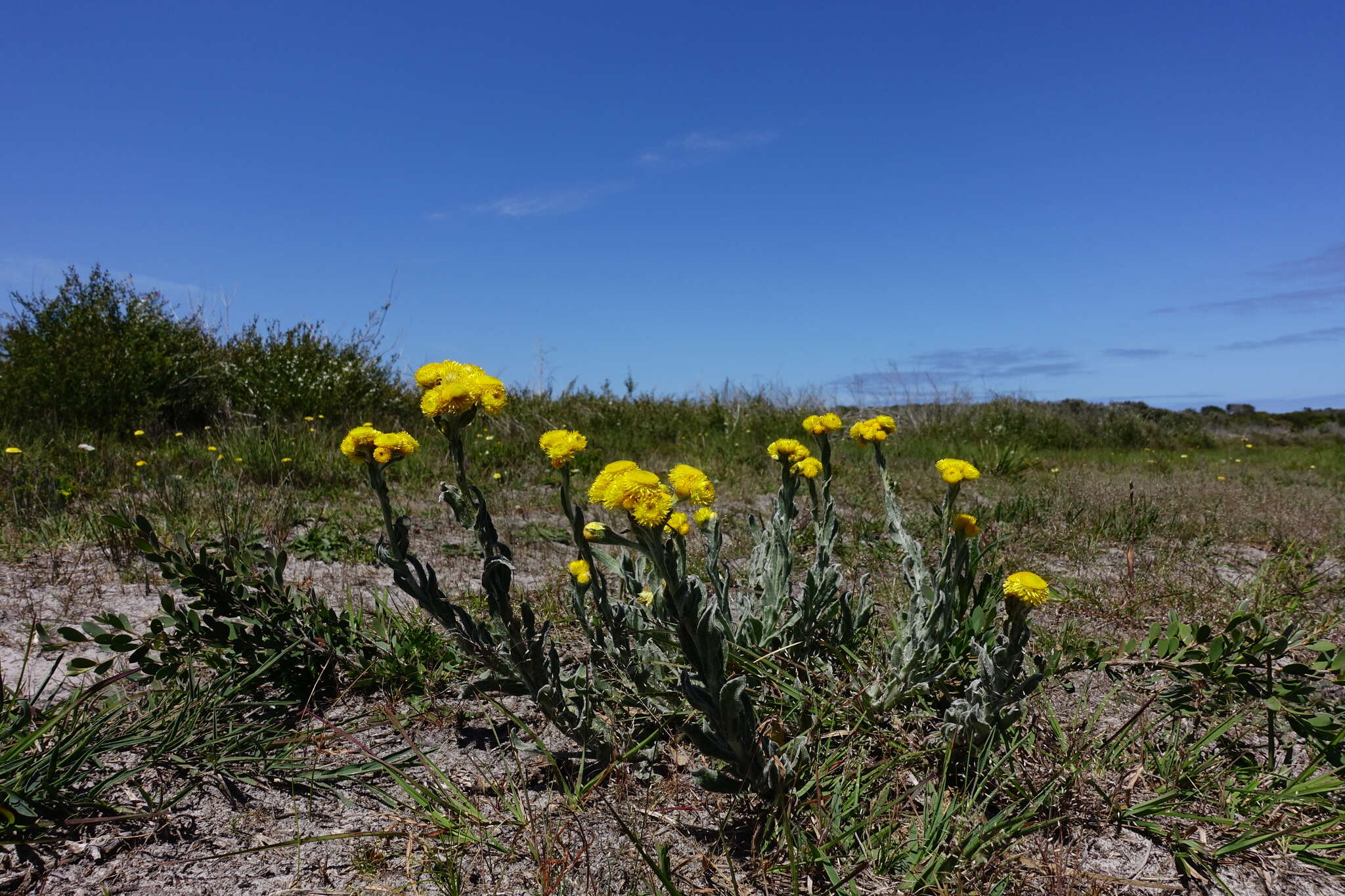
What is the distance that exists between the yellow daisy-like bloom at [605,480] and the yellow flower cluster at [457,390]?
294 millimetres

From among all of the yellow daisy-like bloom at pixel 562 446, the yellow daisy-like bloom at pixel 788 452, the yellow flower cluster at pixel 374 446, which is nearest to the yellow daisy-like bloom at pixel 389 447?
the yellow flower cluster at pixel 374 446

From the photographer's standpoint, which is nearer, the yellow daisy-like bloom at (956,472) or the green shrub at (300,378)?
the yellow daisy-like bloom at (956,472)

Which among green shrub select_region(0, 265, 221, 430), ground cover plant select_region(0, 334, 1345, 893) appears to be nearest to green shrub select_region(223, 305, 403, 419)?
green shrub select_region(0, 265, 221, 430)

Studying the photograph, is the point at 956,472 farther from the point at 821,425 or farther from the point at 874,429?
the point at 821,425

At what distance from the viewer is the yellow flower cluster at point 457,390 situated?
1.52 metres

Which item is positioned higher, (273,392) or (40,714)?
(273,392)

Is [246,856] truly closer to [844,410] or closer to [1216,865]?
[1216,865]

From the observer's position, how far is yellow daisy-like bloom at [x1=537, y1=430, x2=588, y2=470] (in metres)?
1.66

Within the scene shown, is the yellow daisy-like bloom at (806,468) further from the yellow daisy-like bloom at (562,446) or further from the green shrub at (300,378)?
the green shrub at (300,378)

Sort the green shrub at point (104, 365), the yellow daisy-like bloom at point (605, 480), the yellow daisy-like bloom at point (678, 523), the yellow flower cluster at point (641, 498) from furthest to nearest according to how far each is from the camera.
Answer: the green shrub at point (104, 365) < the yellow daisy-like bloom at point (678, 523) < the yellow daisy-like bloom at point (605, 480) < the yellow flower cluster at point (641, 498)

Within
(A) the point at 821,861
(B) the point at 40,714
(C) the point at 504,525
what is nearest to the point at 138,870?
(B) the point at 40,714

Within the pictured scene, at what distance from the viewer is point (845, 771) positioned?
1.65 m

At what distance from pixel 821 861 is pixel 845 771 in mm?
256

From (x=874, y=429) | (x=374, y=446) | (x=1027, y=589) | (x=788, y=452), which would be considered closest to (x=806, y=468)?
(x=788, y=452)
